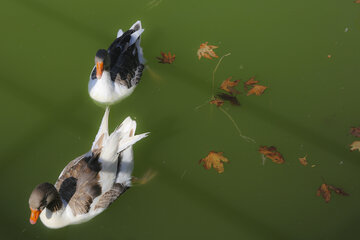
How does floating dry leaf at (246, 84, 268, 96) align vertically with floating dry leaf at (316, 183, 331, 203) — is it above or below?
above

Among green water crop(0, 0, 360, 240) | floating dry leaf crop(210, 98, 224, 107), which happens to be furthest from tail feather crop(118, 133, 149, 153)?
floating dry leaf crop(210, 98, 224, 107)

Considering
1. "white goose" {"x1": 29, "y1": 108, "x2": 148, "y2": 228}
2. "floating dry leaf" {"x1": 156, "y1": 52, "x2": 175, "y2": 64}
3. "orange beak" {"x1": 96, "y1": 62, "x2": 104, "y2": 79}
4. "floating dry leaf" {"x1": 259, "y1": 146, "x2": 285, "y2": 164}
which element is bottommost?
"white goose" {"x1": 29, "y1": 108, "x2": 148, "y2": 228}

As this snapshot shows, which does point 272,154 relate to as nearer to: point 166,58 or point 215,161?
point 215,161

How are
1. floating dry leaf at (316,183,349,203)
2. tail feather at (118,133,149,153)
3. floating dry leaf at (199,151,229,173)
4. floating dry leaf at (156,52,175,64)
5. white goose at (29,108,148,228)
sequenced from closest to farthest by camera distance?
white goose at (29,108,148,228) → tail feather at (118,133,149,153) → floating dry leaf at (316,183,349,203) → floating dry leaf at (199,151,229,173) → floating dry leaf at (156,52,175,64)

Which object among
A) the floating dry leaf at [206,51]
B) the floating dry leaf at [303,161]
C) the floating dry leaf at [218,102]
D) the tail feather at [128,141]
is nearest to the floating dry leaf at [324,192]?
the floating dry leaf at [303,161]

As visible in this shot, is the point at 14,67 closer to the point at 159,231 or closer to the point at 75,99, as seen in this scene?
the point at 75,99

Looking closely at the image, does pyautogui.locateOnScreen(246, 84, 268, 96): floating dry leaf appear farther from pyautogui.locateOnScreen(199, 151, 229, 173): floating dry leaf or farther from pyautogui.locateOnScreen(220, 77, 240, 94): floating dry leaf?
pyautogui.locateOnScreen(199, 151, 229, 173): floating dry leaf

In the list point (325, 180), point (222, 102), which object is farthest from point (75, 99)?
point (325, 180)

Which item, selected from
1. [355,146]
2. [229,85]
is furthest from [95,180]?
[355,146]
